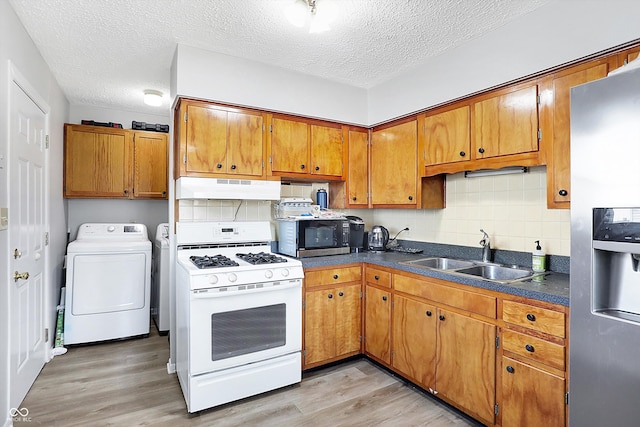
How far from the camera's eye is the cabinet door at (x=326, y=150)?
310cm

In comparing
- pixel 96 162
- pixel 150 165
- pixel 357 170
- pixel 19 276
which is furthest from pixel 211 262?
pixel 96 162

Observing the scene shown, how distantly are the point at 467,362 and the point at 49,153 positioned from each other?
12.0 ft

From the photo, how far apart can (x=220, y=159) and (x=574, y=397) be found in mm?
2539

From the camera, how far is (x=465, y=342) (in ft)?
6.85

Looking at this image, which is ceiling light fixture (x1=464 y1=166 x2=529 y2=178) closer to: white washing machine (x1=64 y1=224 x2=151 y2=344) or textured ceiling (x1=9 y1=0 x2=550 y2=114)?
textured ceiling (x1=9 y1=0 x2=550 y2=114)

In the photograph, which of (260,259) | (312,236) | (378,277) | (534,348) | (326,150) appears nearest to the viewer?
(534,348)

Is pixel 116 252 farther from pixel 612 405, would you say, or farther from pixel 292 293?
pixel 612 405

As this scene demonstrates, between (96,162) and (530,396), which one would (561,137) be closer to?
(530,396)

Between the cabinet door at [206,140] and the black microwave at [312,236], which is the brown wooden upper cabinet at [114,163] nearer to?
the cabinet door at [206,140]

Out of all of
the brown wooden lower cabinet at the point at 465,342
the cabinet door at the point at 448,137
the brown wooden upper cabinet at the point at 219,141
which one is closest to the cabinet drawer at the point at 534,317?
the brown wooden lower cabinet at the point at 465,342

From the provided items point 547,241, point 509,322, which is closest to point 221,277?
point 509,322

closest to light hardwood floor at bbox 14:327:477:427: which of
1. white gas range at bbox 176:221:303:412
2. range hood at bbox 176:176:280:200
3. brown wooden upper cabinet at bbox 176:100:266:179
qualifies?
white gas range at bbox 176:221:303:412

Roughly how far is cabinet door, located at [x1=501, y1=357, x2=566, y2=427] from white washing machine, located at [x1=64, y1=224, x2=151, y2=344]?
3.30 meters

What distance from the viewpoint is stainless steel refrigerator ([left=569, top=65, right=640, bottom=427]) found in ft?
4.33
